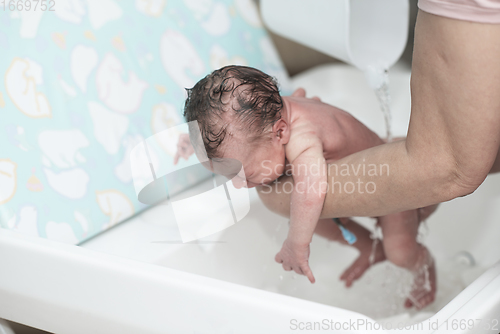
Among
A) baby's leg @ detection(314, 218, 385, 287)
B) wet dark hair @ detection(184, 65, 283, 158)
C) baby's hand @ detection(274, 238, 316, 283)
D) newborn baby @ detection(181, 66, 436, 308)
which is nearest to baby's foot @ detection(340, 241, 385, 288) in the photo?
baby's leg @ detection(314, 218, 385, 287)

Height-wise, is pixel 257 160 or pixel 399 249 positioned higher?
pixel 257 160

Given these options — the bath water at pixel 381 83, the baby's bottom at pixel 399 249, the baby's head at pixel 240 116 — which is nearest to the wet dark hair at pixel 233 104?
the baby's head at pixel 240 116

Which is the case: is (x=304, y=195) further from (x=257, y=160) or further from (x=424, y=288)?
(x=424, y=288)

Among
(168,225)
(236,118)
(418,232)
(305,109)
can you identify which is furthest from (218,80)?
(418,232)

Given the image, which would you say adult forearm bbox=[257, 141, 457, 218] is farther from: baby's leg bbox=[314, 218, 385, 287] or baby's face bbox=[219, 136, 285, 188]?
baby's leg bbox=[314, 218, 385, 287]

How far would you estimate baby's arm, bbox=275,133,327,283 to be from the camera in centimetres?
71

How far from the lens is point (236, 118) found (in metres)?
0.68

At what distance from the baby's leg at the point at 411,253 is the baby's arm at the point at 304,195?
8.2 inches

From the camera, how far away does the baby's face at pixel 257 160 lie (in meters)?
0.70

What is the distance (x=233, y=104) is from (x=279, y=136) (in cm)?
10

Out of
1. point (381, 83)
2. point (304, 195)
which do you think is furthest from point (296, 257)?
point (381, 83)

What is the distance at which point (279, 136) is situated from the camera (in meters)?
0.74

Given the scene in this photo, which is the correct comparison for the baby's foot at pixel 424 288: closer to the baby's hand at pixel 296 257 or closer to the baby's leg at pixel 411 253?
the baby's leg at pixel 411 253

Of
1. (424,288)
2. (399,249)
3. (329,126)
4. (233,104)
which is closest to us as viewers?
(233,104)
